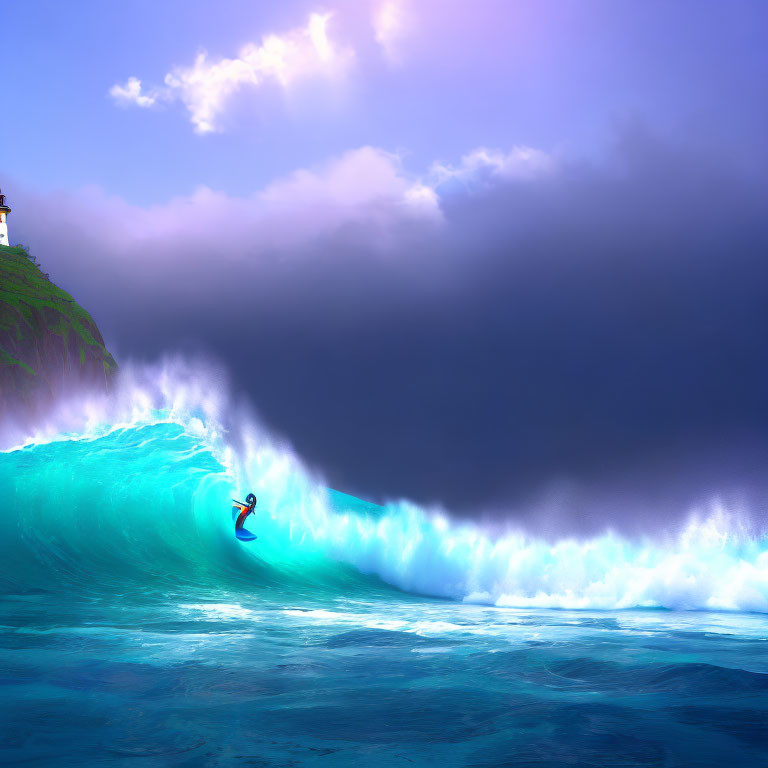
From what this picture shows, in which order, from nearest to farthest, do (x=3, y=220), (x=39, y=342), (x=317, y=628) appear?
(x=317, y=628), (x=39, y=342), (x=3, y=220)

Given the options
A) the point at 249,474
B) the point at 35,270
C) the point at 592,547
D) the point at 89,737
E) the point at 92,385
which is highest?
the point at 35,270

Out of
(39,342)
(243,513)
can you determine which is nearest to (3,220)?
(39,342)

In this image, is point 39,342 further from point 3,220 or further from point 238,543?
point 238,543

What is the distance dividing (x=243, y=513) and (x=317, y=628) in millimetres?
7074

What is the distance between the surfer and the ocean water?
209 mm

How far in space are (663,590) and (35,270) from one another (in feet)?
161

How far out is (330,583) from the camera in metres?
14.5

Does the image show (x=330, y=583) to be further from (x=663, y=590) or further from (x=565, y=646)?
(x=565, y=646)

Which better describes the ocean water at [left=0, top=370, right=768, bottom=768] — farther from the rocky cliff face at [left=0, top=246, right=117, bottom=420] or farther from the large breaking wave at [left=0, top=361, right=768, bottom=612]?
the rocky cliff face at [left=0, top=246, right=117, bottom=420]

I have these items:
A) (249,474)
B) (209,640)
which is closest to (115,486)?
(249,474)

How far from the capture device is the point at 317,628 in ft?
29.5

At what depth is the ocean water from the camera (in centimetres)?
431

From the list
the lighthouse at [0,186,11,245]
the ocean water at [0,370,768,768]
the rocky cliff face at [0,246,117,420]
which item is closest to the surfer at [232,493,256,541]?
the ocean water at [0,370,768,768]

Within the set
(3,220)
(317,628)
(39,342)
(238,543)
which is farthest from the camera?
(3,220)
